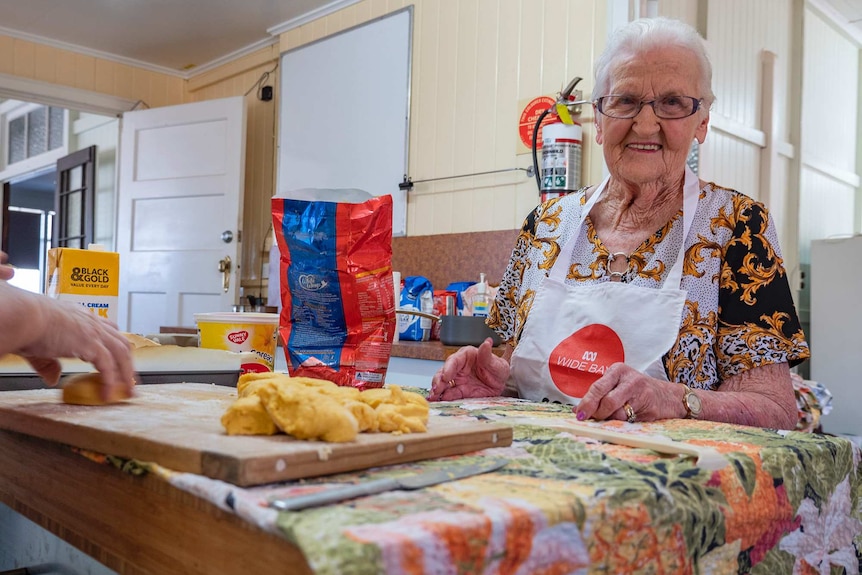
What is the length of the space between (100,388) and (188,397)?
118mm

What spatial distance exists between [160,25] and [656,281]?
4.01 m

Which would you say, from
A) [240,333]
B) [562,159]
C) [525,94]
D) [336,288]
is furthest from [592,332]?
[525,94]

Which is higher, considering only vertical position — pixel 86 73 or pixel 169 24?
pixel 169 24

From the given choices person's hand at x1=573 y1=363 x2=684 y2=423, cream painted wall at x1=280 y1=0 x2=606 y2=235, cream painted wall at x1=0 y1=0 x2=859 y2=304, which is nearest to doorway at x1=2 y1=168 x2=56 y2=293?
cream painted wall at x1=0 y1=0 x2=859 y2=304

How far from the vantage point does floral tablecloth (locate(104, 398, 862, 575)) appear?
1.34 feet

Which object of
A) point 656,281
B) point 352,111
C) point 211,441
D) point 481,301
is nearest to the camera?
point 211,441

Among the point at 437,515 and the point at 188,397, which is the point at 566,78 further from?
the point at 437,515

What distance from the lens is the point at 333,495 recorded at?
449mm

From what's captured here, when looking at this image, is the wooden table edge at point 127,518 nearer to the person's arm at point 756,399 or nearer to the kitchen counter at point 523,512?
the kitchen counter at point 523,512

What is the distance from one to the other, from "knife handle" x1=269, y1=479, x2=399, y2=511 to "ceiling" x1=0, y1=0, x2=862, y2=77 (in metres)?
3.74

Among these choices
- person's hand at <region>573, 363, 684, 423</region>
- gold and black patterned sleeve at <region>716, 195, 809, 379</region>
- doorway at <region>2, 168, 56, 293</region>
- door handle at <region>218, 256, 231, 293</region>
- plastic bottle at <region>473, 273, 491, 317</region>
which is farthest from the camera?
doorway at <region>2, 168, 56, 293</region>

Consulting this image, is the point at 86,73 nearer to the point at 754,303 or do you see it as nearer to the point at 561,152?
the point at 561,152

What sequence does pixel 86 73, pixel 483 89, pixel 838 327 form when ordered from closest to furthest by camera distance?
pixel 483 89, pixel 838 327, pixel 86 73

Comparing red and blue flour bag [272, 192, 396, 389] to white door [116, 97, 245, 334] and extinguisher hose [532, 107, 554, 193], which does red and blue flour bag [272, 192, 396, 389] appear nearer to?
extinguisher hose [532, 107, 554, 193]
